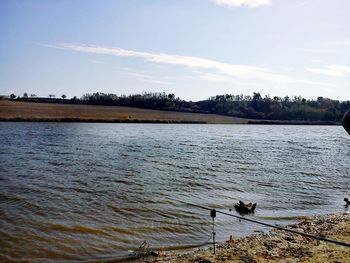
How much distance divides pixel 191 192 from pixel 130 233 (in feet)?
24.1

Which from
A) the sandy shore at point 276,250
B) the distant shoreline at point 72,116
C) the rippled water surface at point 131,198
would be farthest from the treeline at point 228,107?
the sandy shore at point 276,250

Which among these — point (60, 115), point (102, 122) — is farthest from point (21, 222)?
point (102, 122)

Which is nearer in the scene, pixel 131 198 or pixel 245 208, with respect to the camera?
pixel 245 208

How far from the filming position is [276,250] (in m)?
10.3

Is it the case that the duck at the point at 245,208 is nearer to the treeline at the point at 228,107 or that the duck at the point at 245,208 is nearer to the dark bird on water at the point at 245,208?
the dark bird on water at the point at 245,208

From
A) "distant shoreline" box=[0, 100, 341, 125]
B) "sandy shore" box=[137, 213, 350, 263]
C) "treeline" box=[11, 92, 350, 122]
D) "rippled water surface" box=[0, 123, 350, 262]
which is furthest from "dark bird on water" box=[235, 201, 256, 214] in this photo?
"treeline" box=[11, 92, 350, 122]

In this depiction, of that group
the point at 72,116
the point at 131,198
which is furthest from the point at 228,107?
the point at 131,198

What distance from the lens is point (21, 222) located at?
12906 mm

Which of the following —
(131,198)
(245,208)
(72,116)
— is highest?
(72,116)

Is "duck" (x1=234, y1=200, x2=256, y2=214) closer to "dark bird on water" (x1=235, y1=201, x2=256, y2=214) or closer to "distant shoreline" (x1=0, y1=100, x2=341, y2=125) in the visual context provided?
"dark bird on water" (x1=235, y1=201, x2=256, y2=214)

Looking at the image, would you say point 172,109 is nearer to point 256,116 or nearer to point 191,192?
point 256,116

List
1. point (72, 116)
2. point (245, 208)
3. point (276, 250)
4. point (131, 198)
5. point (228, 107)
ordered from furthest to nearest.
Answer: point (228, 107)
point (72, 116)
point (131, 198)
point (245, 208)
point (276, 250)

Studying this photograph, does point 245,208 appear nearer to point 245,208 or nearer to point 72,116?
point 245,208

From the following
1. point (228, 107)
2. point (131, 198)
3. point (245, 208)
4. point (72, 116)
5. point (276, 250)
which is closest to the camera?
point (276, 250)
